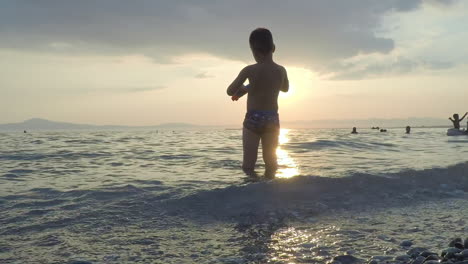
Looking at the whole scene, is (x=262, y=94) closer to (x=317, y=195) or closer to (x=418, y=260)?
(x=317, y=195)

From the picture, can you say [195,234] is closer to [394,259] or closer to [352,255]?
[352,255]

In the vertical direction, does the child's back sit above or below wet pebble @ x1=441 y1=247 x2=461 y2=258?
above

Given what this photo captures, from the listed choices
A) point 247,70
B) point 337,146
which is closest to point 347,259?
point 247,70

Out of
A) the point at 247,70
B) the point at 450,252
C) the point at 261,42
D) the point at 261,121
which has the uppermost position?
the point at 261,42

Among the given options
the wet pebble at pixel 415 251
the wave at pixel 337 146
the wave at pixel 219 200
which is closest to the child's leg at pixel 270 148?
the wave at pixel 219 200

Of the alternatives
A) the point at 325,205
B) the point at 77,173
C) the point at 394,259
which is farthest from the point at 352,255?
the point at 77,173

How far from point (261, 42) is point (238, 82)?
843 millimetres

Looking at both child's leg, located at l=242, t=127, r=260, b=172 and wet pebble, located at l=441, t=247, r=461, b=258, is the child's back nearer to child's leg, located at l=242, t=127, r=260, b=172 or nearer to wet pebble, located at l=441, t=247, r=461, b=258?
child's leg, located at l=242, t=127, r=260, b=172

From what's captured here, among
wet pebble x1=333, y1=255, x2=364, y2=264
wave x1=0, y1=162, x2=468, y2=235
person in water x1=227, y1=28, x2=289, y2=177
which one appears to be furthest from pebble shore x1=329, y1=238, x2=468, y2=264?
person in water x1=227, y1=28, x2=289, y2=177

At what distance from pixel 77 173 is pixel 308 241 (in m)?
6.21

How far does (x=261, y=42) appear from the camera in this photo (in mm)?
6676

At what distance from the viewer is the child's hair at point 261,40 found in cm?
663

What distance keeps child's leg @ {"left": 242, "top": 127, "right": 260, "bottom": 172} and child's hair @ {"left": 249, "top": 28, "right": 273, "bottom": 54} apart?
1.56 meters

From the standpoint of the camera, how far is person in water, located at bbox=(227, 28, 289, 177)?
6.73 metres
